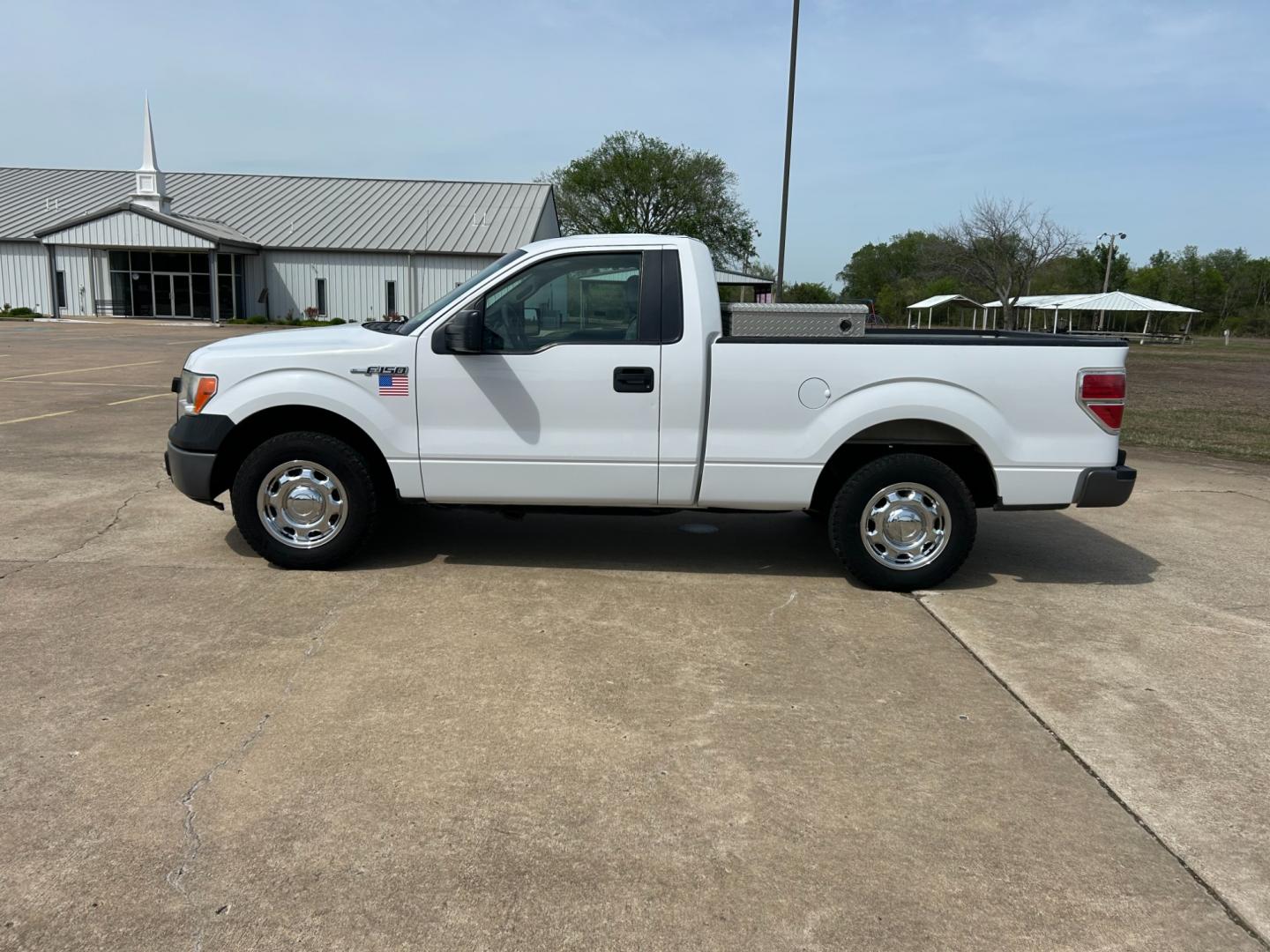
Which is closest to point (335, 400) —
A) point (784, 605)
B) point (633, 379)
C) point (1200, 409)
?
point (633, 379)

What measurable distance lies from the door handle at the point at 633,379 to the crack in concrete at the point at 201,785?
6.55 feet

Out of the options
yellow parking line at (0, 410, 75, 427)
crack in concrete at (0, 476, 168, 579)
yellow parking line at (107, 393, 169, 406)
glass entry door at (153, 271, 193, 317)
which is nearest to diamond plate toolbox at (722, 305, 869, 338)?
crack in concrete at (0, 476, 168, 579)

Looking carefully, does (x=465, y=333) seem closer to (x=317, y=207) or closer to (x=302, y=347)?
(x=302, y=347)

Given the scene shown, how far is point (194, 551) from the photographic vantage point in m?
6.30

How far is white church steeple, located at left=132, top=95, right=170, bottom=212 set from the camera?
45.6 m

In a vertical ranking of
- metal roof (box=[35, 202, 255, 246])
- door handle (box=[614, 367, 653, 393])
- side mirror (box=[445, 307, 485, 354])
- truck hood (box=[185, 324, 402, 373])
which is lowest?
door handle (box=[614, 367, 653, 393])

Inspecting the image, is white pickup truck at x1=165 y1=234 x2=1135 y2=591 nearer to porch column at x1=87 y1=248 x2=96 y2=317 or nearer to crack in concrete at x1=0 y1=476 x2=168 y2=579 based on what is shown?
crack in concrete at x1=0 y1=476 x2=168 y2=579

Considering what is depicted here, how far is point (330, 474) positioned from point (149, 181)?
47.1m

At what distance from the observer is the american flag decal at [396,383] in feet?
18.7

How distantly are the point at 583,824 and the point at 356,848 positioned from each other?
72cm

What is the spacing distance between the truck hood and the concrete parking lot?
126cm

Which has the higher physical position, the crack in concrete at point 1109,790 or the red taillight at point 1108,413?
the red taillight at point 1108,413

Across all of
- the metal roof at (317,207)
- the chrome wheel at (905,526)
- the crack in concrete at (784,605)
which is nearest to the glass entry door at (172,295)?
the metal roof at (317,207)

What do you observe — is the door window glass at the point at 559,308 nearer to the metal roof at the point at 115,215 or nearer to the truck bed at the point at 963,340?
the truck bed at the point at 963,340
